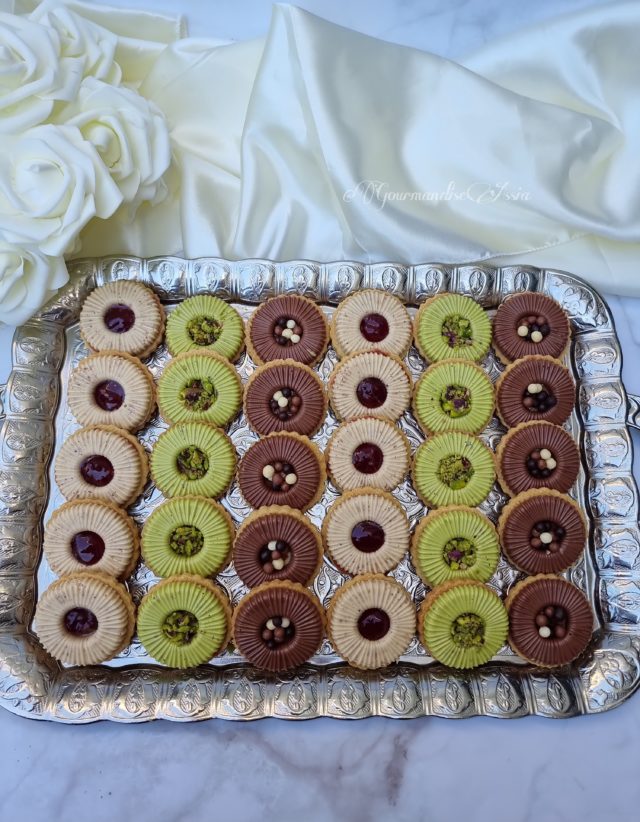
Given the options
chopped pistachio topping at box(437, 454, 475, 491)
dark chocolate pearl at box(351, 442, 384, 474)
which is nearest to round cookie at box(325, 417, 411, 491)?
→ dark chocolate pearl at box(351, 442, 384, 474)

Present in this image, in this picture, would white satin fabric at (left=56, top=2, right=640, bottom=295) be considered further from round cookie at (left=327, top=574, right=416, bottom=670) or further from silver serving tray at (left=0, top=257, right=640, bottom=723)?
round cookie at (left=327, top=574, right=416, bottom=670)

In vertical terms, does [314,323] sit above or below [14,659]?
above

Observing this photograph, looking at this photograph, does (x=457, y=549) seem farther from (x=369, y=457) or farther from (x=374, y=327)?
(x=374, y=327)

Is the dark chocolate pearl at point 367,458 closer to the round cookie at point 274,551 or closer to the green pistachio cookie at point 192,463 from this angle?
the round cookie at point 274,551

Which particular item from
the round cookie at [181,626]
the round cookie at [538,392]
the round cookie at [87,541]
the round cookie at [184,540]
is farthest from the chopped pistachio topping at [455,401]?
the round cookie at [87,541]

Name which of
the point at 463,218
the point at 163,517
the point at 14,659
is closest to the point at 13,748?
the point at 14,659

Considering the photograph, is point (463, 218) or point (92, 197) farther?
point (463, 218)

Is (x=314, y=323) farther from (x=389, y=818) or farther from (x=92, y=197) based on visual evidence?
(x=389, y=818)
